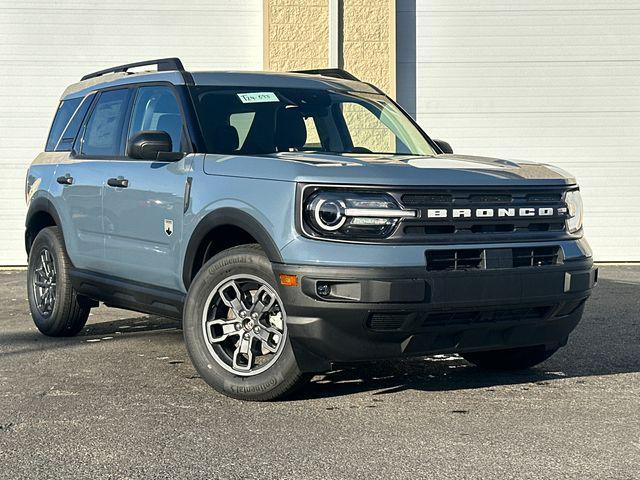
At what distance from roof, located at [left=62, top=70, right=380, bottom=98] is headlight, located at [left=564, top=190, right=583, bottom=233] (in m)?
1.86

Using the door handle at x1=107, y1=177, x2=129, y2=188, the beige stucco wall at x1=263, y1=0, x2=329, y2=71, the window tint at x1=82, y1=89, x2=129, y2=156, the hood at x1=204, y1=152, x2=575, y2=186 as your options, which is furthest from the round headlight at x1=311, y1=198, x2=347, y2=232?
the beige stucco wall at x1=263, y1=0, x2=329, y2=71

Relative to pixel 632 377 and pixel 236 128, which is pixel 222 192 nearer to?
pixel 236 128

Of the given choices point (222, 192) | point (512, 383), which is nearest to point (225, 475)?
point (222, 192)

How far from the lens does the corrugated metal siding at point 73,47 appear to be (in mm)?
14289

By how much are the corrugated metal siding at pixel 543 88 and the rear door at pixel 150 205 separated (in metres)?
8.02

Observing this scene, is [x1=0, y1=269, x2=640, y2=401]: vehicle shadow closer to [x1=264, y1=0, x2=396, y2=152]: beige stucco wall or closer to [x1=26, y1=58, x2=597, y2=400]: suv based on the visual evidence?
[x1=26, y1=58, x2=597, y2=400]: suv

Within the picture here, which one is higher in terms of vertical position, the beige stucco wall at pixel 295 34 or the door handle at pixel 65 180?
the beige stucco wall at pixel 295 34

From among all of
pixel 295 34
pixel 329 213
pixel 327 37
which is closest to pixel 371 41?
pixel 327 37

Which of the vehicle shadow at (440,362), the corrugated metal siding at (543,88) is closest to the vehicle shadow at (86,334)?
the vehicle shadow at (440,362)

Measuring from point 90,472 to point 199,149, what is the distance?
91.9 inches

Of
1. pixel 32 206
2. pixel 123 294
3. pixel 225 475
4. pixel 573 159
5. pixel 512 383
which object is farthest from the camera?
pixel 573 159

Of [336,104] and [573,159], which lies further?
[573,159]

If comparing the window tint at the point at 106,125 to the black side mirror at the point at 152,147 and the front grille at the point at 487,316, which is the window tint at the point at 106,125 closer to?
the black side mirror at the point at 152,147

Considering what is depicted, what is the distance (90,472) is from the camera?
171 inches
